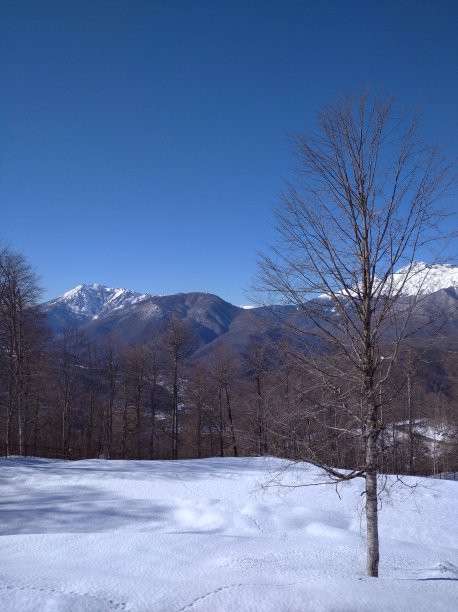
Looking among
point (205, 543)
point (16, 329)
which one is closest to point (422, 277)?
point (205, 543)

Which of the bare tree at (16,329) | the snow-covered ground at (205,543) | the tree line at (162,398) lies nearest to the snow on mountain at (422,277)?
the tree line at (162,398)

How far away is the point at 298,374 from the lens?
692cm

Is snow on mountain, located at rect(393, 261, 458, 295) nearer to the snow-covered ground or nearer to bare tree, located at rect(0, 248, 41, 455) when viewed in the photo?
the snow-covered ground

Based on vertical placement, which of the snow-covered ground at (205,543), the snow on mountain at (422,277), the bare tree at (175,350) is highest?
the snow on mountain at (422,277)

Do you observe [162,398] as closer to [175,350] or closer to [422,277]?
[175,350]

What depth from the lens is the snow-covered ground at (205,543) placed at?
15.1 feet

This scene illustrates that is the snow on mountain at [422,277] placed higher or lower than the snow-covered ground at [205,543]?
higher

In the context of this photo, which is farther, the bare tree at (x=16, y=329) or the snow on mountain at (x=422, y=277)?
the bare tree at (x=16, y=329)

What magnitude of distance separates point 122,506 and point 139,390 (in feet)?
66.5

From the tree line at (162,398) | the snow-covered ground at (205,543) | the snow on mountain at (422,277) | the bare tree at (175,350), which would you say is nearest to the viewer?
the snow-covered ground at (205,543)

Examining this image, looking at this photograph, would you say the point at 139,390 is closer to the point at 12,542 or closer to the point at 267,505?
the point at 267,505

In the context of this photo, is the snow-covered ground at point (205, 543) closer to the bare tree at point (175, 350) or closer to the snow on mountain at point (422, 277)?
the snow on mountain at point (422, 277)

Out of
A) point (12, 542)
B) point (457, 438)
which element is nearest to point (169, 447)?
point (457, 438)

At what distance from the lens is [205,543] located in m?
7.68
